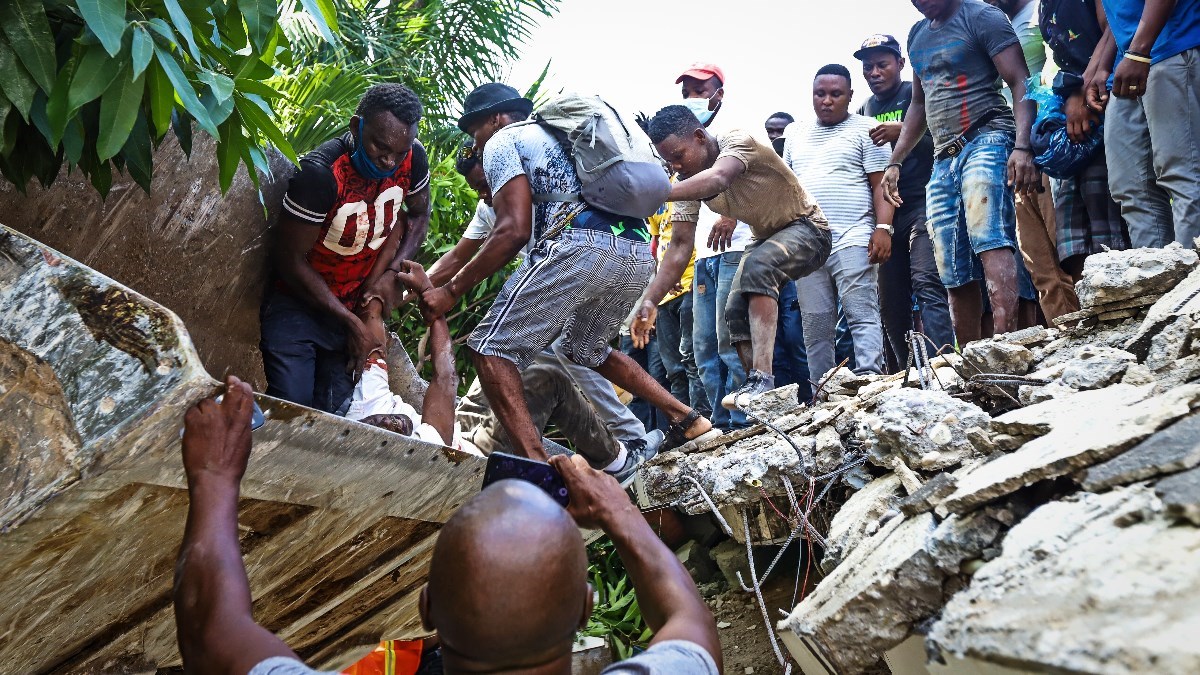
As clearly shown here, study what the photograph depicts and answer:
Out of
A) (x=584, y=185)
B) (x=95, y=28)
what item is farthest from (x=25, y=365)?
(x=584, y=185)

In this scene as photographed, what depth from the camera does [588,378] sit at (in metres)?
4.99

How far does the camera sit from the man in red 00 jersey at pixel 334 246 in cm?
381

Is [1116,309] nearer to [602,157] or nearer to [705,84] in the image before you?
[602,157]

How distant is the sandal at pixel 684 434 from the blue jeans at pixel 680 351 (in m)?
1.83

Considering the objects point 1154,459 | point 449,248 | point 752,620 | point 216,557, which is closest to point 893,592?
point 1154,459

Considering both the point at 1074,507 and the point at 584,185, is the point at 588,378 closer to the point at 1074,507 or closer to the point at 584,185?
the point at 584,185

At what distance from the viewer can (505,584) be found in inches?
61.9

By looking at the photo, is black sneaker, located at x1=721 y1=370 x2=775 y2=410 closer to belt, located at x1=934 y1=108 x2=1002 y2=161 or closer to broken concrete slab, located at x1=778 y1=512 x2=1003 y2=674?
belt, located at x1=934 y1=108 x2=1002 y2=161

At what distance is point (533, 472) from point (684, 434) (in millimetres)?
2910

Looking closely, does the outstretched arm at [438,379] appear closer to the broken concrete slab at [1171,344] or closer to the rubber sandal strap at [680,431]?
the rubber sandal strap at [680,431]

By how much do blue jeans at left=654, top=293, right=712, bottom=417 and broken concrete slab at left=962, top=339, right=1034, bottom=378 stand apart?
9.58 ft

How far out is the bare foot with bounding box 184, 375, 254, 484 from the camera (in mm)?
1908

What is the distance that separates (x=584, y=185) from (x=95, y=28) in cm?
257

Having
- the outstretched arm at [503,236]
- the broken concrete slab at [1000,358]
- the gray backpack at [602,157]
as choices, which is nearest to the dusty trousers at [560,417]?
the outstretched arm at [503,236]
